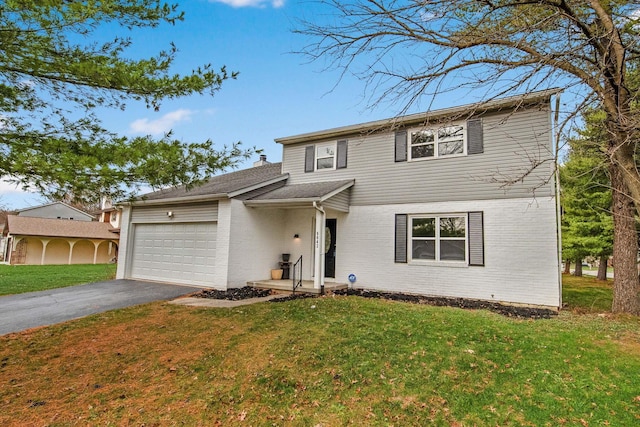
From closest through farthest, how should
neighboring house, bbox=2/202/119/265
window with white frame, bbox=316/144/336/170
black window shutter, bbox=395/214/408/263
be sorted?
black window shutter, bbox=395/214/408/263, window with white frame, bbox=316/144/336/170, neighboring house, bbox=2/202/119/265

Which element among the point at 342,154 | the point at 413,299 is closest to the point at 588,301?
the point at 413,299

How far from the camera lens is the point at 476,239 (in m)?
9.04

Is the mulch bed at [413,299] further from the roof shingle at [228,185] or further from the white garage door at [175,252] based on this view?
the roof shingle at [228,185]

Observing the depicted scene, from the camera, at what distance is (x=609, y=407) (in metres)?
3.54

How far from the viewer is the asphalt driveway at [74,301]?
23.9 ft

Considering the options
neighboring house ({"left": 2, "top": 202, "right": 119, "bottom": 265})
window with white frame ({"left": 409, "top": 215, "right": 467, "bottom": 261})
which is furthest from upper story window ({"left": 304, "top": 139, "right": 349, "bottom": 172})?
neighboring house ({"left": 2, "top": 202, "right": 119, "bottom": 265})

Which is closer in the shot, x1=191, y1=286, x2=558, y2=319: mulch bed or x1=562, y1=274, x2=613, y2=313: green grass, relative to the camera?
x1=191, y1=286, x2=558, y2=319: mulch bed

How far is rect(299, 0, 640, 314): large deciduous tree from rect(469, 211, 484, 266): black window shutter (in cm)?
395

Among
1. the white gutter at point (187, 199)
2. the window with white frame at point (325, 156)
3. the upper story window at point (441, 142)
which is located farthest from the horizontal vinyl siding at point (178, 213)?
the upper story window at point (441, 142)

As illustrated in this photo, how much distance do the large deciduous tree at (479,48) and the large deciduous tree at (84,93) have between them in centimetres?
228

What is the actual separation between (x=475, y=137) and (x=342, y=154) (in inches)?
162

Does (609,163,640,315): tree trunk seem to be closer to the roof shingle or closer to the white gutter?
the roof shingle

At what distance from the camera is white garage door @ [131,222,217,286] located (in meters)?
11.0

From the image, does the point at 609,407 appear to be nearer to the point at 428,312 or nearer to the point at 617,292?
the point at 428,312
